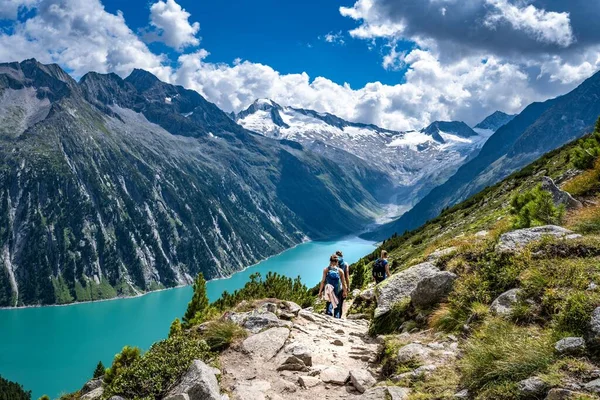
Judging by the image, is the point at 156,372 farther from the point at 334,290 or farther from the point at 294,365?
the point at 334,290

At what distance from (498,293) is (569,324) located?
3.04m

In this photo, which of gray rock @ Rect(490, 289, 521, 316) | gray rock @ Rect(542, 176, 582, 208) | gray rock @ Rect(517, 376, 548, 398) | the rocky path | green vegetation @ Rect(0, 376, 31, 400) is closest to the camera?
Answer: gray rock @ Rect(517, 376, 548, 398)

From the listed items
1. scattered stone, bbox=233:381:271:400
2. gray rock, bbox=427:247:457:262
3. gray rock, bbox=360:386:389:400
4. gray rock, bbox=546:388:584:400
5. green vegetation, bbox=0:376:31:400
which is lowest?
gray rock, bbox=546:388:584:400

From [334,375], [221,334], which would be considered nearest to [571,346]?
[334,375]

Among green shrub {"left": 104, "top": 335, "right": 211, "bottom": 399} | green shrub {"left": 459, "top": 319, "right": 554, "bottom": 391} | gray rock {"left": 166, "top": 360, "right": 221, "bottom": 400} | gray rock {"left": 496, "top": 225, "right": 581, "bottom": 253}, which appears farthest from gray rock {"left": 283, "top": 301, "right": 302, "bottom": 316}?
green shrub {"left": 459, "top": 319, "right": 554, "bottom": 391}

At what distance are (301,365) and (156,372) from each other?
3766 millimetres

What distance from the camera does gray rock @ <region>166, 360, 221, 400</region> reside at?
9258 mm

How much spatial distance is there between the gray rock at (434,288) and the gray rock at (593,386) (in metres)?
6.64

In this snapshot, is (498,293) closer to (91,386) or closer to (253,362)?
(253,362)

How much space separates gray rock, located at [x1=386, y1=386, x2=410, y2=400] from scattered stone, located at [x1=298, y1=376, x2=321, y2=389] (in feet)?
8.71

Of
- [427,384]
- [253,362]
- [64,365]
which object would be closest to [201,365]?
[253,362]

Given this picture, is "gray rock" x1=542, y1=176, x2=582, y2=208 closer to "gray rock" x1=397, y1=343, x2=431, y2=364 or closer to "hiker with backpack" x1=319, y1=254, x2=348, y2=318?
"hiker with backpack" x1=319, y1=254, x2=348, y2=318

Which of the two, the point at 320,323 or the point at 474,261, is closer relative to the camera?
the point at 474,261

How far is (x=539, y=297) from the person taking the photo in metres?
8.84
